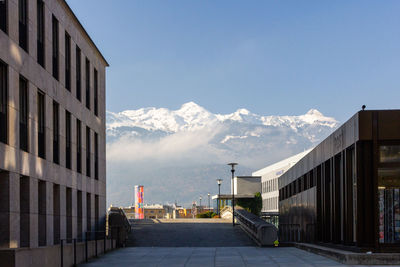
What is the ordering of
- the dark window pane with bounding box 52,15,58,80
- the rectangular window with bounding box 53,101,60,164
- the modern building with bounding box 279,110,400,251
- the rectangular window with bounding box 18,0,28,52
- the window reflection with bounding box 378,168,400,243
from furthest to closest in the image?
the dark window pane with bounding box 52,15,58,80
the rectangular window with bounding box 53,101,60,164
the rectangular window with bounding box 18,0,28,52
the window reflection with bounding box 378,168,400,243
the modern building with bounding box 279,110,400,251

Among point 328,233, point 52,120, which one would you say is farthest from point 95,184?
point 328,233

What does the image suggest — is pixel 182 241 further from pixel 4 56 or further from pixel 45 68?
pixel 4 56

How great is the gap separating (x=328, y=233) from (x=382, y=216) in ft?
29.0

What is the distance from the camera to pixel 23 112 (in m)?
25.1

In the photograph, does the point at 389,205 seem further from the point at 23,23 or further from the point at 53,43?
the point at 53,43

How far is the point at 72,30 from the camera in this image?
33156 millimetres

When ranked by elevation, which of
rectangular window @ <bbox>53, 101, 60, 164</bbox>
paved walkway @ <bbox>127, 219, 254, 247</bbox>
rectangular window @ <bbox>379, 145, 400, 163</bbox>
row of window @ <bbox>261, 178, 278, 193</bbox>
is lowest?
paved walkway @ <bbox>127, 219, 254, 247</bbox>

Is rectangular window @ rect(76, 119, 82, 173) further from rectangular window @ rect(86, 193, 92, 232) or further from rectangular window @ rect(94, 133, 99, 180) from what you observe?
rectangular window @ rect(94, 133, 99, 180)

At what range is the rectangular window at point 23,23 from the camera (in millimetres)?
24969

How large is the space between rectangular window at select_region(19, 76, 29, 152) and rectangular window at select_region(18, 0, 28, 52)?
1.29 meters

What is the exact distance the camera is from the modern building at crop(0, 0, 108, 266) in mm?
22812

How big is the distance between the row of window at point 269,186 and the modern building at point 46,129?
7452cm

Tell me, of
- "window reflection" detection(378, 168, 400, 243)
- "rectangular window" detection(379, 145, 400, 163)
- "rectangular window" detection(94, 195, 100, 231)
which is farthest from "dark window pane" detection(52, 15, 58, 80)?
"window reflection" detection(378, 168, 400, 243)

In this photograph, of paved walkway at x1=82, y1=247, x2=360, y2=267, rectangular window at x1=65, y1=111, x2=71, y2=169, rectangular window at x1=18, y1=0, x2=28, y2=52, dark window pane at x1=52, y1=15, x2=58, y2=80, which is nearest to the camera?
paved walkway at x1=82, y1=247, x2=360, y2=267
